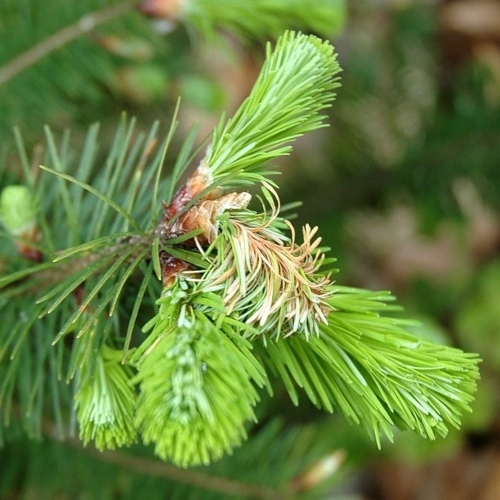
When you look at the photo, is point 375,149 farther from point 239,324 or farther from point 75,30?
point 239,324

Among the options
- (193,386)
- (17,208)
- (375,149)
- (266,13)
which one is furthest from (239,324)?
(375,149)

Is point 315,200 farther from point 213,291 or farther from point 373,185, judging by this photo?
point 213,291

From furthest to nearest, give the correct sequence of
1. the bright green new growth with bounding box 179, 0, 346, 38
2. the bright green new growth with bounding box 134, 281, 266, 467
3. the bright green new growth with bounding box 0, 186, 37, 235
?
the bright green new growth with bounding box 179, 0, 346, 38
the bright green new growth with bounding box 0, 186, 37, 235
the bright green new growth with bounding box 134, 281, 266, 467

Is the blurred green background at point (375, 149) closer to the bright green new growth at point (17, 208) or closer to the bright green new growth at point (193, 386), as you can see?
the bright green new growth at point (17, 208)

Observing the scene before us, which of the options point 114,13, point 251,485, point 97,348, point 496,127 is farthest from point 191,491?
point 496,127

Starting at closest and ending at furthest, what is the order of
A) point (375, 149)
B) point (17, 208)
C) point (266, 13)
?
point (17, 208) → point (266, 13) → point (375, 149)

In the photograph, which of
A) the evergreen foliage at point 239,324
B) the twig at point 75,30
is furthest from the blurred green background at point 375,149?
the evergreen foliage at point 239,324

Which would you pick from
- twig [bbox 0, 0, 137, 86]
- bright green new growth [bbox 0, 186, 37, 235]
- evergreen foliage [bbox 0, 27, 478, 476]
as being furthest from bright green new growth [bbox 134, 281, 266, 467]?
twig [bbox 0, 0, 137, 86]

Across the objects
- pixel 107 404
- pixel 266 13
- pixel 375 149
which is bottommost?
pixel 107 404

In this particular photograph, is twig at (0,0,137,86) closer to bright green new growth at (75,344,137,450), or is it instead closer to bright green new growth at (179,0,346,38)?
bright green new growth at (179,0,346,38)

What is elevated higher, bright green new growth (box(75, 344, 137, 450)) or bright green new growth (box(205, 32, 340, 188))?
bright green new growth (box(205, 32, 340, 188))
